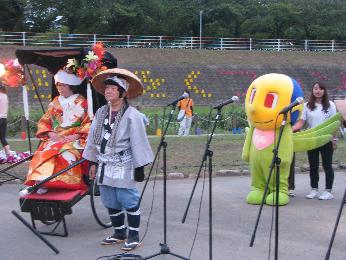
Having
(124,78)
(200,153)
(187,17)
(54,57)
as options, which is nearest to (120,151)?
(124,78)

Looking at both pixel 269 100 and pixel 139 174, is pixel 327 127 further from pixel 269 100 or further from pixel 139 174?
pixel 139 174

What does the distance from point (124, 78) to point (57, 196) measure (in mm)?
1569

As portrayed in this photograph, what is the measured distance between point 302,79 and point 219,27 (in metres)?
16.4

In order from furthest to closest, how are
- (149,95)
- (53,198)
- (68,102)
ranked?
(149,95), (68,102), (53,198)

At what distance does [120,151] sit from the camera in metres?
5.80

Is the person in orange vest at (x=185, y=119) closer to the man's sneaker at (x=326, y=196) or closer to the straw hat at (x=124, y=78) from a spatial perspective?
the man's sneaker at (x=326, y=196)

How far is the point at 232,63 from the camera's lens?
113ft

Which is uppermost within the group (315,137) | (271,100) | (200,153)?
(271,100)

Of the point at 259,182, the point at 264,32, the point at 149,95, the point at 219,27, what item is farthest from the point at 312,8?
the point at 259,182

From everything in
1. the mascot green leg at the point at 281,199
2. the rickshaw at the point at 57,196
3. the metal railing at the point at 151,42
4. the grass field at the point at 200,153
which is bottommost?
the grass field at the point at 200,153

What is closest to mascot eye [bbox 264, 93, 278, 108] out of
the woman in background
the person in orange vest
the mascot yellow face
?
the mascot yellow face

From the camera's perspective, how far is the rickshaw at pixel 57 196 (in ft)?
20.2

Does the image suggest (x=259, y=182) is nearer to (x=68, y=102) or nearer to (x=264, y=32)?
(x=68, y=102)

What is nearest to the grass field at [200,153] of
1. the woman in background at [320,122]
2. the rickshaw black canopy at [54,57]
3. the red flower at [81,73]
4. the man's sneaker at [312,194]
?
the man's sneaker at [312,194]
